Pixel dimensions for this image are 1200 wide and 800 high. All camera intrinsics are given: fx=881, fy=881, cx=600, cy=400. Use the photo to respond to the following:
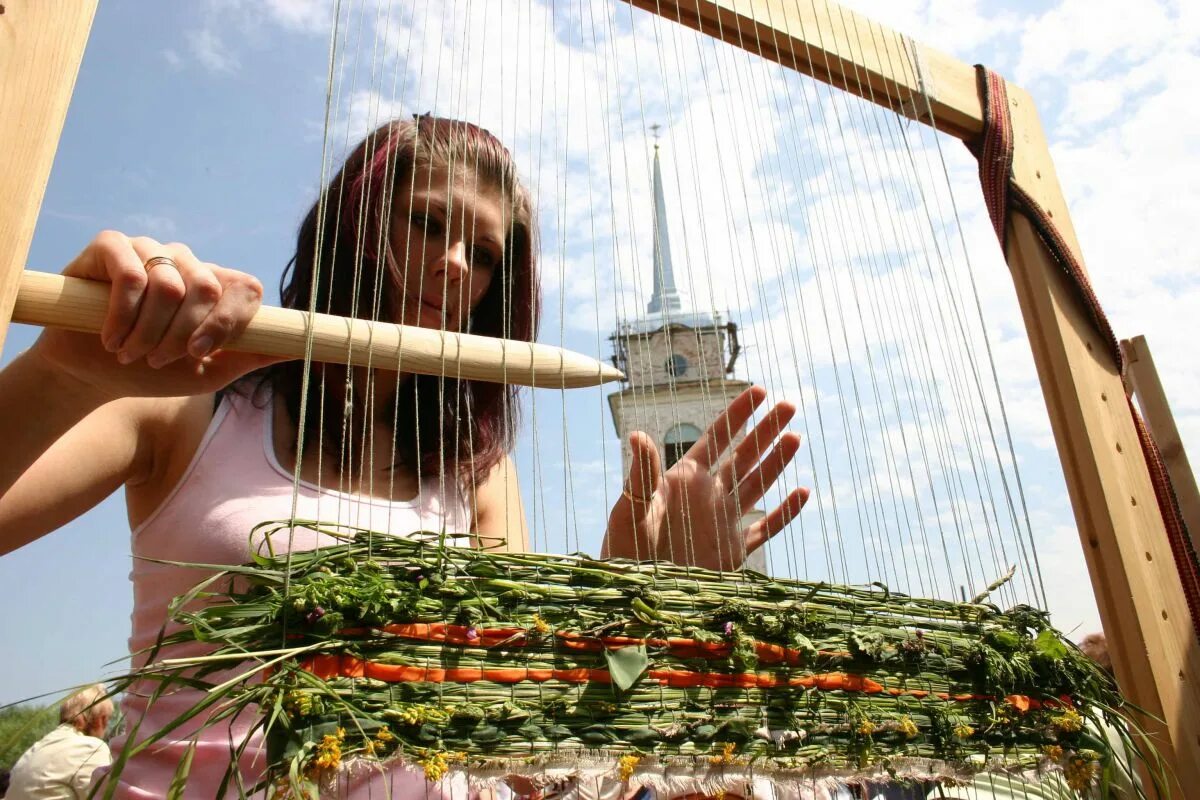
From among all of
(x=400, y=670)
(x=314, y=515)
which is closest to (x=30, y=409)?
(x=314, y=515)

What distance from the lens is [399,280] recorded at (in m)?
1.06

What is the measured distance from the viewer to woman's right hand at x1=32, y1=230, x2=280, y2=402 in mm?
659

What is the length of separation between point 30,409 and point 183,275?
0.22m

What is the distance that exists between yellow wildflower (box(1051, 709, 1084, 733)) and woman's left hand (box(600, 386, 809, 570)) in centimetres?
38

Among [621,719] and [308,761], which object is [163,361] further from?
[621,719]

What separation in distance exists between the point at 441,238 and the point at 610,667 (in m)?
0.60

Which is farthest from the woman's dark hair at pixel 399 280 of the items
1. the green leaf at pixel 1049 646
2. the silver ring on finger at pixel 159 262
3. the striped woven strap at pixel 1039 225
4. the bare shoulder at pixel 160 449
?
the striped woven strap at pixel 1039 225

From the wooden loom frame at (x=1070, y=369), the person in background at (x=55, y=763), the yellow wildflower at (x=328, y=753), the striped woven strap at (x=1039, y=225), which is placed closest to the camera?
the yellow wildflower at (x=328, y=753)

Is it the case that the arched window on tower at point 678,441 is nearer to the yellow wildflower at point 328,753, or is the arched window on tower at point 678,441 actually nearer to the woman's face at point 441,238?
the woman's face at point 441,238

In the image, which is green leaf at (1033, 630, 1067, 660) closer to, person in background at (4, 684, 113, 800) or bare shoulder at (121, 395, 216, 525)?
bare shoulder at (121, 395, 216, 525)

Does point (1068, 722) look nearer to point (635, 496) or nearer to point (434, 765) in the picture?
point (635, 496)

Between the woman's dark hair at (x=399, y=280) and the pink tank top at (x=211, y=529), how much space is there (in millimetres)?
76

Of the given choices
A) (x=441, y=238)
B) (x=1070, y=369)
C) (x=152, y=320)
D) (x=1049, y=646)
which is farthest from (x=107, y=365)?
(x=1070, y=369)

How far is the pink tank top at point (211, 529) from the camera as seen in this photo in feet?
2.78
